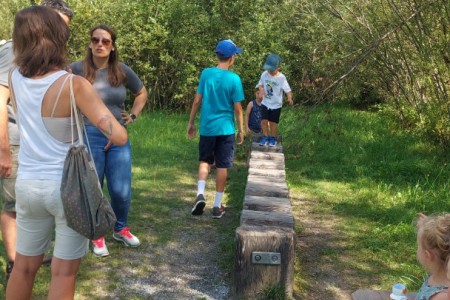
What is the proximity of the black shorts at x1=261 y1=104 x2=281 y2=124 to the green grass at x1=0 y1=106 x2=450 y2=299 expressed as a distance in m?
0.46

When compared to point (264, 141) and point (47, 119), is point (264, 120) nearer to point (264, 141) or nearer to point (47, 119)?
point (264, 141)

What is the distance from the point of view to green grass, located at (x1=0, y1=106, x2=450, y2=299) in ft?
13.9

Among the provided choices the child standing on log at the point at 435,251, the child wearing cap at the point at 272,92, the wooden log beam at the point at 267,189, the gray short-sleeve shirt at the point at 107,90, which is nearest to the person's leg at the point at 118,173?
the gray short-sleeve shirt at the point at 107,90

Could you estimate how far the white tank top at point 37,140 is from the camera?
2.46m

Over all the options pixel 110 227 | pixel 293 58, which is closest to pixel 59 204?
pixel 110 227

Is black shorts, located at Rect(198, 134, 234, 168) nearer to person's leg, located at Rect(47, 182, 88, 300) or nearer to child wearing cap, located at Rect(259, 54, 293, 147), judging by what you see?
child wearing cap, located at Rect(259, 54, 293, 147)

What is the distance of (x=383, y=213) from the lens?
218 inches

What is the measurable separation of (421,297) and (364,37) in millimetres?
6653

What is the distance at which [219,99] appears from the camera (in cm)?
510

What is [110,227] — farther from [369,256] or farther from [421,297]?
[369,256]

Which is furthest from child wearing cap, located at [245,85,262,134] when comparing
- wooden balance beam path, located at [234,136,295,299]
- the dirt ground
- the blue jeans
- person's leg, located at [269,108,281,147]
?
wooden balance beam path, located at [234,136,295,299]

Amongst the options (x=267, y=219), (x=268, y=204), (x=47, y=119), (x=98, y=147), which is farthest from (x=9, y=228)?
(x=268, y=204)

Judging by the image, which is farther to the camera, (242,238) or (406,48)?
(406,48)

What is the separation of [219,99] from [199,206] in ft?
3.52
